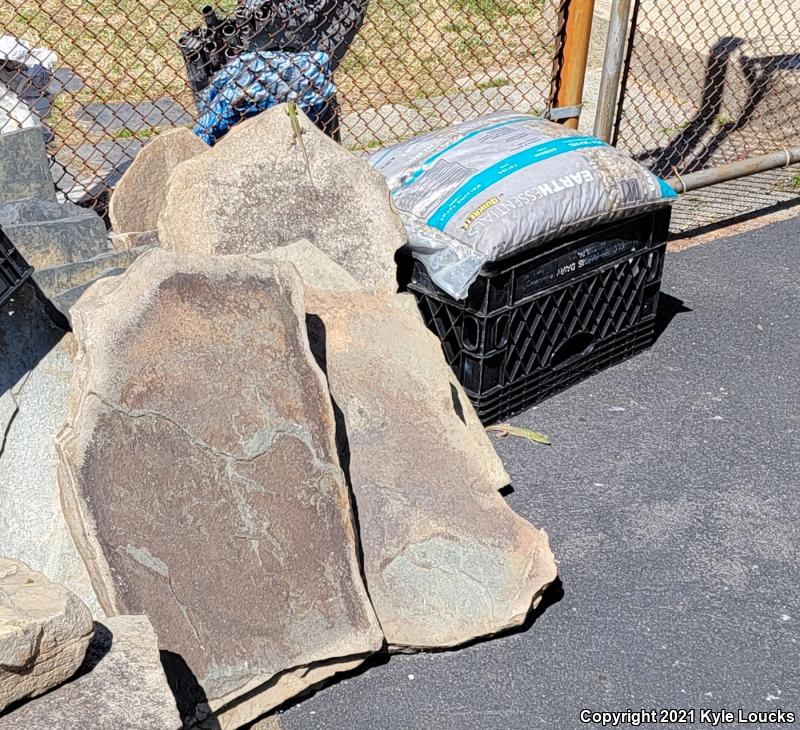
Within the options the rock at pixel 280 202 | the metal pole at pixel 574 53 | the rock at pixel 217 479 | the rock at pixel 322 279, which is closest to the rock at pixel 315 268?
the rock at pixel 322 279

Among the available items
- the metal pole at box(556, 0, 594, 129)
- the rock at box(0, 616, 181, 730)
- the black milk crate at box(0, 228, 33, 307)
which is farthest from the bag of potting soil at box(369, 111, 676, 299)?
the rock at box(0, 616, 181, 730)

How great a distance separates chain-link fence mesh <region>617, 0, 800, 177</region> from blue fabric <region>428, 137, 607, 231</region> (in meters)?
2.91

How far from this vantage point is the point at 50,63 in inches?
217

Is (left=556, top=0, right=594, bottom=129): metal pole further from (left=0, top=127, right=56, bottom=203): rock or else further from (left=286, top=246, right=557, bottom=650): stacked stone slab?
(left=0, top=127, right=56, bottom=203): rock

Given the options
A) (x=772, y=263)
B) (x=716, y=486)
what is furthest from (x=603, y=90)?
(x=716, y=486)

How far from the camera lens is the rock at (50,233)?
3.17 metres

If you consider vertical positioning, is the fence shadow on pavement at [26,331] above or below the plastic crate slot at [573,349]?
above

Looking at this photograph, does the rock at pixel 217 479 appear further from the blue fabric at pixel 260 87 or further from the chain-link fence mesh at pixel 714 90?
the chain-link fence mesh at pixel 714 90

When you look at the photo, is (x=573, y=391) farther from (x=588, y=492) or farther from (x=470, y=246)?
(x=470, y=246)

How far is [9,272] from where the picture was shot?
2.88m

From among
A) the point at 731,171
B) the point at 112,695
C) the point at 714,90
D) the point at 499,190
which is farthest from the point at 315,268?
the point at 714,90

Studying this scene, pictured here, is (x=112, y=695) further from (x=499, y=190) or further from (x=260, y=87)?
(x=260, y=87)

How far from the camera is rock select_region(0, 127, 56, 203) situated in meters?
3.37

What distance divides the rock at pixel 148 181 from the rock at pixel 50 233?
16cm
